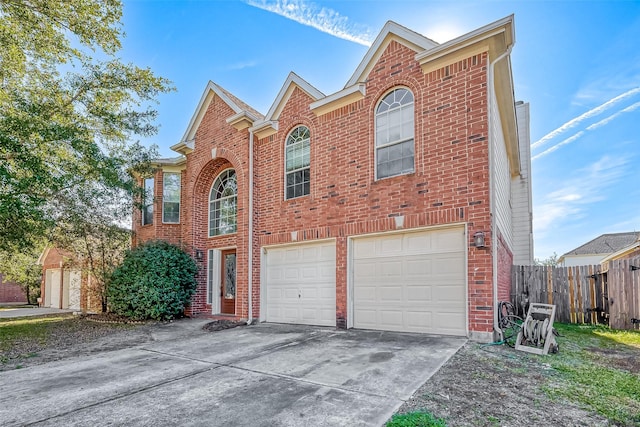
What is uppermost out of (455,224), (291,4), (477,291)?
(291,4)

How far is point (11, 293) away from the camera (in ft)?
94.4

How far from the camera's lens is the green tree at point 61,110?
8277mm

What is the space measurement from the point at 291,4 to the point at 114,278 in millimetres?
10284

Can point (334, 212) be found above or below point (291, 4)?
below

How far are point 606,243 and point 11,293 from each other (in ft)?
179

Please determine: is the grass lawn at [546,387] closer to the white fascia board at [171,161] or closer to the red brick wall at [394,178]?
the red brick wall at [394,178]

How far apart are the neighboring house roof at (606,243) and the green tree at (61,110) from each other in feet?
130

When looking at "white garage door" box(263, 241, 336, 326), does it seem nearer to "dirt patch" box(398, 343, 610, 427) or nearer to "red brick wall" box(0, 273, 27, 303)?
"dirt patch" box(398, 343, 610, 427)

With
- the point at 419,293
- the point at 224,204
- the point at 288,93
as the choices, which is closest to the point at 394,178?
the point at 419,293

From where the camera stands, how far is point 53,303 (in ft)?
70.8

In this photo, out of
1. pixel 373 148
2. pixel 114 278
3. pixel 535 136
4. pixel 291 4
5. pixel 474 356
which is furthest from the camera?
pixel 535 136

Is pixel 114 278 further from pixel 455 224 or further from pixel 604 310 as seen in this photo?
pixel 604 310

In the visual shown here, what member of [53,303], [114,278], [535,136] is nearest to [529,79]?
[535,136]

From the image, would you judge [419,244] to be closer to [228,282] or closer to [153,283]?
[228,282]
